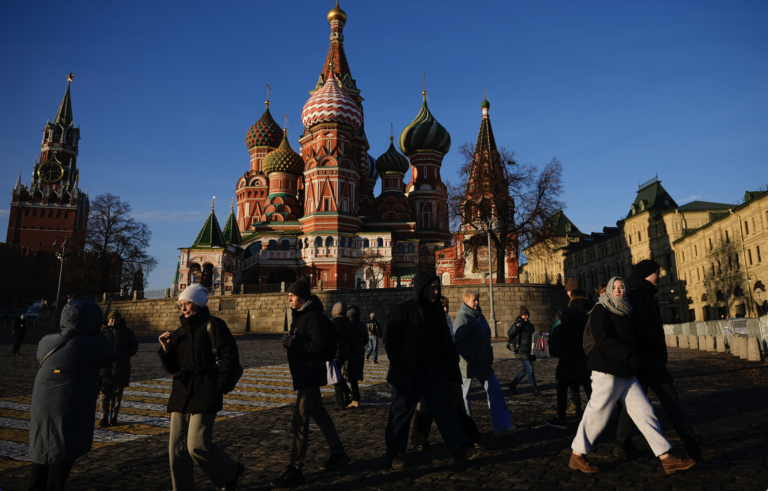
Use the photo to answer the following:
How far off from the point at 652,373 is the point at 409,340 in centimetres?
238

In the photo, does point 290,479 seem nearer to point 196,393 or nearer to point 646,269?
point 196,393

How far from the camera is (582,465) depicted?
15.3 feet

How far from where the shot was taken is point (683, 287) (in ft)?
162

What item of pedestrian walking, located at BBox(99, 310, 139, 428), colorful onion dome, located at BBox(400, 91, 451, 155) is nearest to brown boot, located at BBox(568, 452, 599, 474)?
pedestrian walking, located at BBox(99, 310, 139, 428)

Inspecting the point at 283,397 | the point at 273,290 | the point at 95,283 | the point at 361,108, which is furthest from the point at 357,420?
the point at 361,108

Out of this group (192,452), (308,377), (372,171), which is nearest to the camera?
(192,452)

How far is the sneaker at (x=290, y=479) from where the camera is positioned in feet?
14.8

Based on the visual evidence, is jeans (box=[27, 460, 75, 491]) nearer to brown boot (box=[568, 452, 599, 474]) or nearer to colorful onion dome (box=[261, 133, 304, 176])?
brown boot (box=[568, 452, 599, 474])

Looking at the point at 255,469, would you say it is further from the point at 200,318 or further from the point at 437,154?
the point at 437,154

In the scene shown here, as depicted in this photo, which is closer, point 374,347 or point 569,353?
point 569,353

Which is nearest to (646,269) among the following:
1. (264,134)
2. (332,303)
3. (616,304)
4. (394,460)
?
(616,304)

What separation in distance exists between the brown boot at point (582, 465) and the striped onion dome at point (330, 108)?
48.0 meters

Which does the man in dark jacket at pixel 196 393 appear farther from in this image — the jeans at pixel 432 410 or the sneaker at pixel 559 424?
the sneaker at pixel 559 424

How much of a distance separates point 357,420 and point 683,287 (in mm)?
50716
